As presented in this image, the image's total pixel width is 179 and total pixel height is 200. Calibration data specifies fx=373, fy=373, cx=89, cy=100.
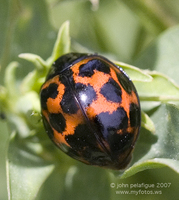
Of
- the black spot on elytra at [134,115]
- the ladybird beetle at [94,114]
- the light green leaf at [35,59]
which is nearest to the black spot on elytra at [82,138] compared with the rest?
the ladybird beetle at [94,114]

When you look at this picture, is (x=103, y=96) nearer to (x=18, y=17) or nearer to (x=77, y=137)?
(x=77, y=137)

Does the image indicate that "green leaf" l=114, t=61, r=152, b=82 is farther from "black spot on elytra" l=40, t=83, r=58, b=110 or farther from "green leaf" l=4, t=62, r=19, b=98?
"green leaf" l=4, t=62, r=19, b=98

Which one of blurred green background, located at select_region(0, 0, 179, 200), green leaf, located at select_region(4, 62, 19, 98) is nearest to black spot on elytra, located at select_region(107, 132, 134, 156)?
blurred green background, located at select_region(0, 0, 179, 200)

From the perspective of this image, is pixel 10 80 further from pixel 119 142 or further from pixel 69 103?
pixel 119 142

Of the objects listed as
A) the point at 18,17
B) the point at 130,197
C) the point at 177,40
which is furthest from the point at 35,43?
the point at 130,197

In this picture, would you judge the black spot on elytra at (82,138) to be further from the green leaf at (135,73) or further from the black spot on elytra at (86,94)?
the green leaf at (135,73)
